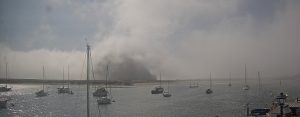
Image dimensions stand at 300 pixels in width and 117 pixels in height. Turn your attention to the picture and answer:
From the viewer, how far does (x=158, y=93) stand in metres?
190

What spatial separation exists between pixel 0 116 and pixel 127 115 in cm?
3021

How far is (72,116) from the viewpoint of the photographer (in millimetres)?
91375

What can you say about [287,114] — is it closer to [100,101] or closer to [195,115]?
[195,115]

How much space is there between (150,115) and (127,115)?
5751 mm

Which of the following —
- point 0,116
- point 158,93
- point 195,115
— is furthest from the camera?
point 158,93

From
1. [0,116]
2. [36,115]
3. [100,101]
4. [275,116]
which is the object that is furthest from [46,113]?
[275,116]

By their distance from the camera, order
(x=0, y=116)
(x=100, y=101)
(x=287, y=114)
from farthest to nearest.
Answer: (x=100, y=101)
(x=0, y=116)
(x=287, y=114)

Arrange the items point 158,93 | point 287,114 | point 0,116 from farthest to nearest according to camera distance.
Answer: point 158,93 < point 0,116 < point 287,114

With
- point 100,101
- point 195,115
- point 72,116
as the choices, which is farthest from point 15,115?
point 195,115

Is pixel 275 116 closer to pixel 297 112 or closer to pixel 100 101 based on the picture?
pixel 297 112

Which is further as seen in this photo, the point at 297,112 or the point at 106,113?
the point at 106,113

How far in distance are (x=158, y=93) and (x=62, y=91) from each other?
146ft

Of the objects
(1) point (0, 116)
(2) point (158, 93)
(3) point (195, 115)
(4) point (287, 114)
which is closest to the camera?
(4) point (287, 114)

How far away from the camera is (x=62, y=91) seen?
19288 centimetres
